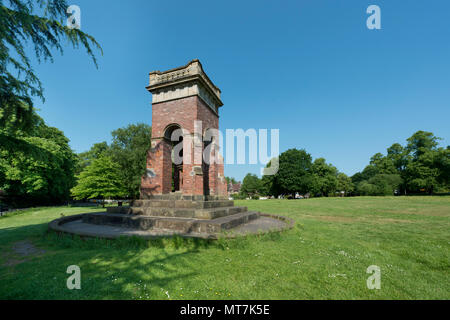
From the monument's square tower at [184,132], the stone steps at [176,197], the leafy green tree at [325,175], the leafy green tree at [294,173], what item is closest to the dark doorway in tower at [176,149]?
the monument's square tower at [184,132]

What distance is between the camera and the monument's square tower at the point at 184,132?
9.28m

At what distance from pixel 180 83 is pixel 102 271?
9392 mm

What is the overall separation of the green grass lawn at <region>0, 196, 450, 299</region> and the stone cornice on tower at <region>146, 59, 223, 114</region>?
808cm

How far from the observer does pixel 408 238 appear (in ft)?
18.5

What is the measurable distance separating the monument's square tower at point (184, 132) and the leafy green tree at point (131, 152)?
50.1 ft

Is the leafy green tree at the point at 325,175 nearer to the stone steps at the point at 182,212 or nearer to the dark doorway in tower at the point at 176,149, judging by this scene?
the dark doorway in tower at the point at 176,149

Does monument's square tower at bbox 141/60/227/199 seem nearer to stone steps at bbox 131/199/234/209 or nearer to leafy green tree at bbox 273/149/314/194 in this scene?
stone steps at bbox 131/199/234/209

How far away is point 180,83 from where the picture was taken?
9969mm

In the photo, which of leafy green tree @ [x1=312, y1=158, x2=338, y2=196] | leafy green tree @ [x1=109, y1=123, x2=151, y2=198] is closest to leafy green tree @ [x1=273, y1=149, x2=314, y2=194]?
leafy green tree @ [x1=312, y1=158, x2=338, y2=196]

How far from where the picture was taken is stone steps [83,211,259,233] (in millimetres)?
5703

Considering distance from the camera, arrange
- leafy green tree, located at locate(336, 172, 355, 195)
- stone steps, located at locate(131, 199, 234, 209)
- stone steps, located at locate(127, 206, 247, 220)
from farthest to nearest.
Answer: leafy green tree, located at locate(336, 172, 355, 195) → stone steps, located at locate(131, 199, 234, 209) → stone steps, located at locate(127, 206, 247, 220)

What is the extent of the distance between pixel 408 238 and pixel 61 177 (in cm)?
3461
